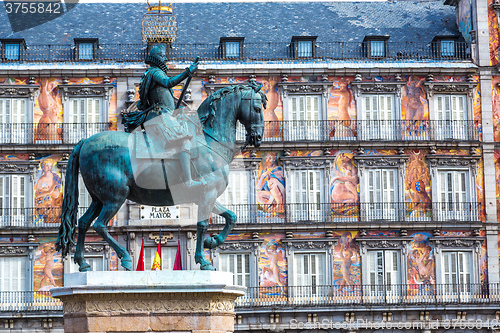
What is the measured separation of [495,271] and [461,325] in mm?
2768

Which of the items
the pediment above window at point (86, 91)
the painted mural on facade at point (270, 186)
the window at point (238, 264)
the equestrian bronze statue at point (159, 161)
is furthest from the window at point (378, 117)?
the equestrian bronze statue at point (159, 161)

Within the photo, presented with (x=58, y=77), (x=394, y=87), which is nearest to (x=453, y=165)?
(x=394, y=87)

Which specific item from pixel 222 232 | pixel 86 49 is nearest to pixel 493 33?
pixel 86 49

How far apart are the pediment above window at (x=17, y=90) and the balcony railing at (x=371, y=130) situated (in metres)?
8.44

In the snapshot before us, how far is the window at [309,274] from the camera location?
38.9 m

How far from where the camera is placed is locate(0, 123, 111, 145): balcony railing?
3953 centimetres

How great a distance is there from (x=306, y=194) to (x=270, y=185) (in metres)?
1.49

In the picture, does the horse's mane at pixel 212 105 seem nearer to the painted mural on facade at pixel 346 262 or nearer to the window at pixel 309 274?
the window at pixel 309 274

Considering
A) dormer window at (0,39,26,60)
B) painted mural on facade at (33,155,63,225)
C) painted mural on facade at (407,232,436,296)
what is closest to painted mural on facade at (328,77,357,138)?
painted mural on facade at (407,232,436,296)

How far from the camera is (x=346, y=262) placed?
129ft

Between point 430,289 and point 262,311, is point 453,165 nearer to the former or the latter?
point 430,289

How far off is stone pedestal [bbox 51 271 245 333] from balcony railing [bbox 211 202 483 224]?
2601cm

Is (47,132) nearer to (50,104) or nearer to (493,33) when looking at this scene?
(50,104)

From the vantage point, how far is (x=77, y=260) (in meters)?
14.1
